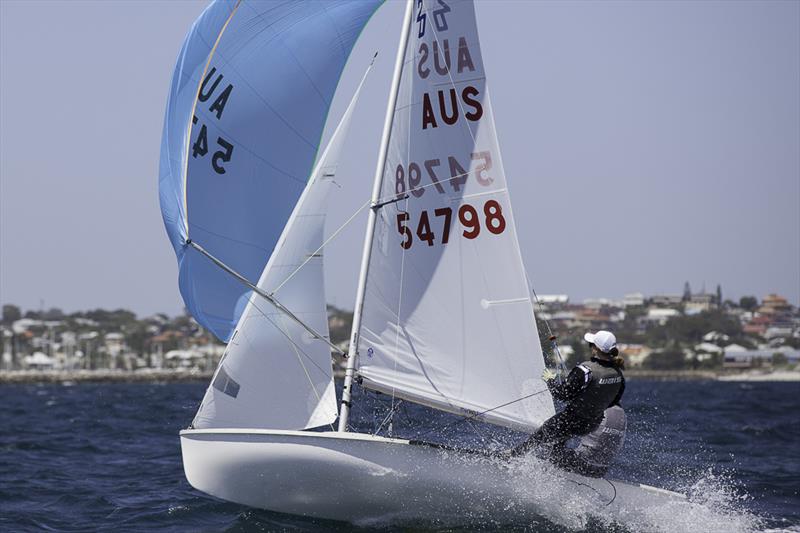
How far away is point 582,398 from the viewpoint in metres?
9.08

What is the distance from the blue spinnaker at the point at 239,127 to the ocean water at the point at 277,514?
178 cm

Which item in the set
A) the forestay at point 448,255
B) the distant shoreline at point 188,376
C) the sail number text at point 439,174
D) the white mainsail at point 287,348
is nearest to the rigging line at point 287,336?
the white mainsail at point 287,348

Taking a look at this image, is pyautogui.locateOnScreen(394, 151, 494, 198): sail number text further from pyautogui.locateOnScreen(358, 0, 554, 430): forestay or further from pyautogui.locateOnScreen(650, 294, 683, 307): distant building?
pyautogui.locateOnScreen(650, 294, 683, 307): distant building

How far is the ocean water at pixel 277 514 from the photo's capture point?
949 cm

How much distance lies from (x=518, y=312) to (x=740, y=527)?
8.08 feet

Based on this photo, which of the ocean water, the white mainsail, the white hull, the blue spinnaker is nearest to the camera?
Answer: the white hull

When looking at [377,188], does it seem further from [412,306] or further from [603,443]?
[603,443]

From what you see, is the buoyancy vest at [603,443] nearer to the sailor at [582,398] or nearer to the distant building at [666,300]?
the sailor at [582,398]

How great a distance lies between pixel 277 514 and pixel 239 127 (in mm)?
3426

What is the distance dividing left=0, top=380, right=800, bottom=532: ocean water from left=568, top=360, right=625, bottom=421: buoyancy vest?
817 mm

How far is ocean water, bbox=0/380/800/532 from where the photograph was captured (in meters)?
9.49

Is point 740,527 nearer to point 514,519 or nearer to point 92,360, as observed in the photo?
point 514,519

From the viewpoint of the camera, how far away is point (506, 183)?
973 cm

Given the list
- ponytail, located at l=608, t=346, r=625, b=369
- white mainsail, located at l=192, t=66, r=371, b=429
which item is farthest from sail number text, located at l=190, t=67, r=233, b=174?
ponytail, located at l=608, t=346, r=625, b=369
